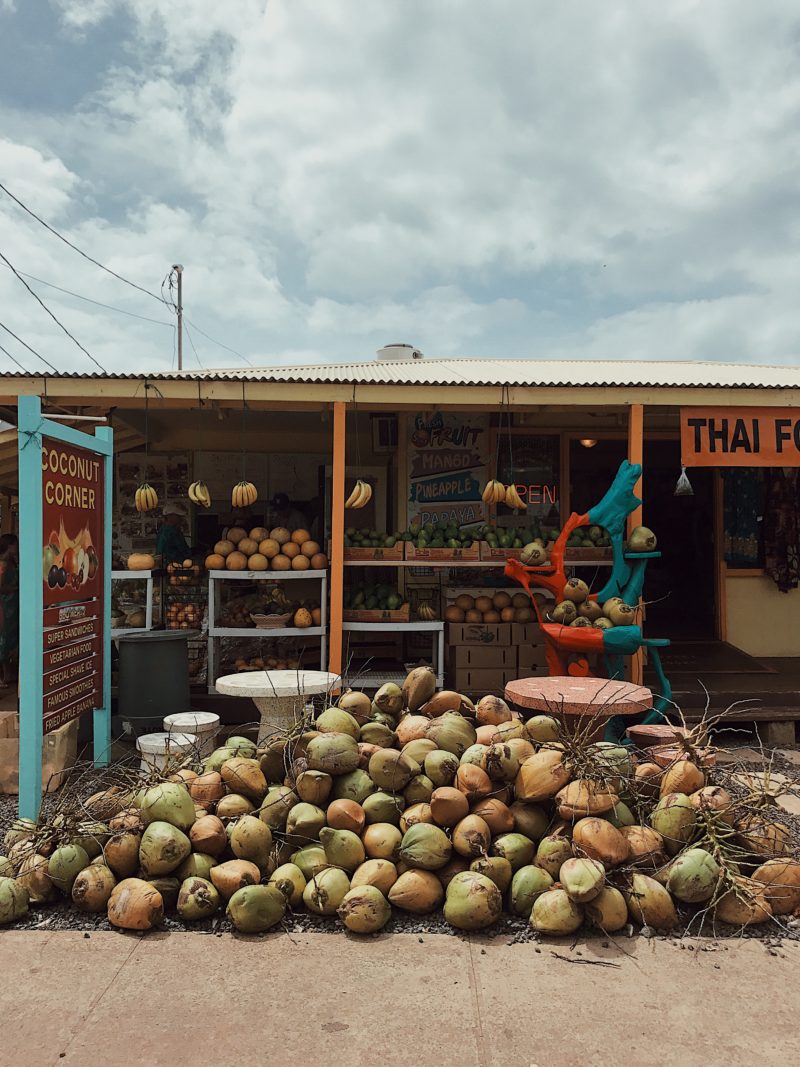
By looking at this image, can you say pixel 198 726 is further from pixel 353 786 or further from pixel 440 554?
pixel 440 554

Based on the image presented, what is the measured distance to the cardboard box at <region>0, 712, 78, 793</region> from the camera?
19.1 ft

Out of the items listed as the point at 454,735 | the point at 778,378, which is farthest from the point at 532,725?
the point at 778,378

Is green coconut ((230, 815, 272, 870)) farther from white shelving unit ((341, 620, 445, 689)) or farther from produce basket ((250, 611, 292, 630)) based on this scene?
produce basket ((250, 611, 292, 630))

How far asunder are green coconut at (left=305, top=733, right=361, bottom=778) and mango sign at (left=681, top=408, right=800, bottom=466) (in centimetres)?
490

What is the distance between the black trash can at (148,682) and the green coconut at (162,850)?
2.63m

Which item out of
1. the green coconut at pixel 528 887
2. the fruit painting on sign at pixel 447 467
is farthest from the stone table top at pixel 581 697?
the fruit painting on sign at pixel 447 467

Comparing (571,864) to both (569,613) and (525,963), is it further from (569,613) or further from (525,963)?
(569,613)

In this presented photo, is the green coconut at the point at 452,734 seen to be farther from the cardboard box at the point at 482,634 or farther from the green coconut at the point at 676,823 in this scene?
the cardboard box at the point at 482,634

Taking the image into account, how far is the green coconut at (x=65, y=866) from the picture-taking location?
13.2 feet

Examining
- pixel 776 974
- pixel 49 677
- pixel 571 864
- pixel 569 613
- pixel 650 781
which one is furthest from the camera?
pixel 569 613

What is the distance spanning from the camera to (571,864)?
3760 mm

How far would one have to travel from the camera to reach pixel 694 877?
3836mm

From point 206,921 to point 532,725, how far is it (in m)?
2.11

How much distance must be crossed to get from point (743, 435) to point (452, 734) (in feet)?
16.0
